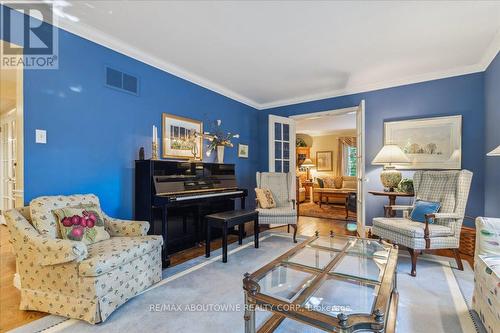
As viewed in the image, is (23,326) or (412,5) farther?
(412,5)

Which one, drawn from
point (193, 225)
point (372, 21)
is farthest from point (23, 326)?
point (372, 21)

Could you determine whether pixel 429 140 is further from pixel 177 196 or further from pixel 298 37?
pixel 177 196

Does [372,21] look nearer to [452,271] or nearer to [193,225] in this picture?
[452,271]

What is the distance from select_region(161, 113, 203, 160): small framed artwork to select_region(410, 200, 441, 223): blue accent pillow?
3.14 meters

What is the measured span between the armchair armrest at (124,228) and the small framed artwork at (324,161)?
784 centimetres

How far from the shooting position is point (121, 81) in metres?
2.96

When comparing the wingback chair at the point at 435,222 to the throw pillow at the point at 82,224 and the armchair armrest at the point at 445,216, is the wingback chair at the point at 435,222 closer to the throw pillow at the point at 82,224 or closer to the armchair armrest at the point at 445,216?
the armchair armrest at the point at 445,216

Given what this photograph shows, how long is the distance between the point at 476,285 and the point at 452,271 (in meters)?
0.99

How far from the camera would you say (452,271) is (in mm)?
2639

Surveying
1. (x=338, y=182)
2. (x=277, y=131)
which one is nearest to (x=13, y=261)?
(x=277, y=131)

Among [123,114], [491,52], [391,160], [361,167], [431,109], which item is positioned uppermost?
[491,52]

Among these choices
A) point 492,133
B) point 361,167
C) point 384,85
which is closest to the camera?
point 492,133

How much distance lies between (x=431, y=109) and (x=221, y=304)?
13.4 ft

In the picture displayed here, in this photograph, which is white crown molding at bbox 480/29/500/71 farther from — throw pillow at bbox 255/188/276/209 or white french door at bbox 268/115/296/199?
throw pillow at bbox 255/188/276/209
